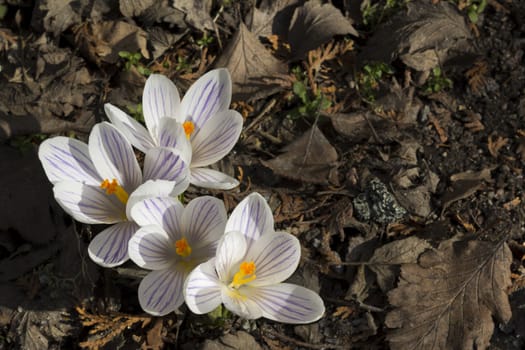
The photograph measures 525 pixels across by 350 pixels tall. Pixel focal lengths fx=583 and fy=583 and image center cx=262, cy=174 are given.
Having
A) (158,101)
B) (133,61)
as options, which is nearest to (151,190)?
(158,101)

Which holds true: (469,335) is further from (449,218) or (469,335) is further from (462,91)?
(462,91)

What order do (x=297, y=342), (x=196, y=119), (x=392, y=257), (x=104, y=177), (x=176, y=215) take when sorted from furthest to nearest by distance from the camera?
(x=392, y=257) < (x=297, y=342) < (x=196, y=119) < (x=104, y=177) < (x=176, y=215)

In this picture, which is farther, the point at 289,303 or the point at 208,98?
the point at 208,98

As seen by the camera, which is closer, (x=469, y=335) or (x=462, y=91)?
(x=469, y=335)

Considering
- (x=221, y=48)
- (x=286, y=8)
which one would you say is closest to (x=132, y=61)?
(x=221, y=48)

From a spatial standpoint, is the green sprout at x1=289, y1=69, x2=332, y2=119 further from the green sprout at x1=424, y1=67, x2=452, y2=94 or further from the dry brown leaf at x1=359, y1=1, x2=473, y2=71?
the green sprout at x1=424, y1=67, x2=452, y2=94

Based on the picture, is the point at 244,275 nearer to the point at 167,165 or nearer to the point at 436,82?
the point at 167,165

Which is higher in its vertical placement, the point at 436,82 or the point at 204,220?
the point at 204,220
